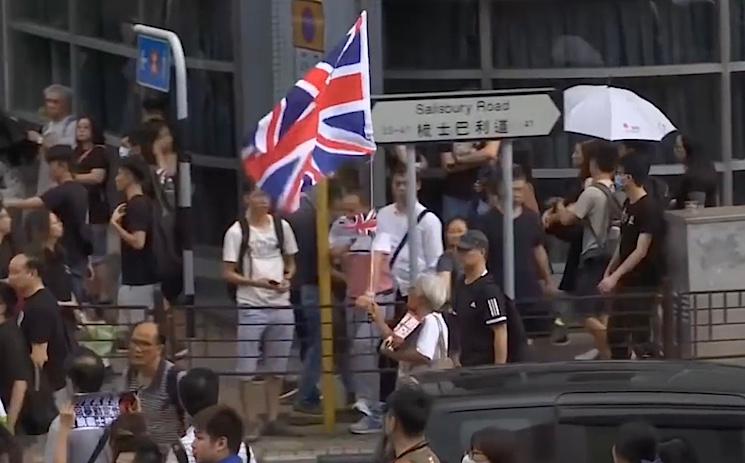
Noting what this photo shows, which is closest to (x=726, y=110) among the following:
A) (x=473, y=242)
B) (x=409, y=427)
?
(x=473, y=242)

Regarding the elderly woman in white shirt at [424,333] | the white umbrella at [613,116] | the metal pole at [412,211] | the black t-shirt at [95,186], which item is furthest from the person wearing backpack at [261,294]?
the white umbrella at [613,116]

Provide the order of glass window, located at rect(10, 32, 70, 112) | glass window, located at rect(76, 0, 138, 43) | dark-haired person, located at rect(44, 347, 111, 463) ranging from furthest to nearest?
glass window, located at rect(10, 32, 70, 112)
glass window, located at rect(76, 0, 138, 43)
dark-haired person, located at rect(44, 347, 111, 463)

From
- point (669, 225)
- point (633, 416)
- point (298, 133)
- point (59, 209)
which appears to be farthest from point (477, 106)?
point (633, 416)

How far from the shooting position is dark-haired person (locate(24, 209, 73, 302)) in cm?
1270

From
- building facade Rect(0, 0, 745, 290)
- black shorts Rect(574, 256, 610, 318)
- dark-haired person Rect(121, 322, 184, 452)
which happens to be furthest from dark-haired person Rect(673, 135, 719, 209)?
dark-haired person Rect(121, 322, 184, 452)

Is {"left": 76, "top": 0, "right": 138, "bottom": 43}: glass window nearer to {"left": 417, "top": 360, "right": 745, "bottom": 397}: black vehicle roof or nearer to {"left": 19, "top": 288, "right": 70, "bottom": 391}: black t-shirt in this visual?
{"left": 19, "top": 288, "right": 70, "bottom": 391}: black t-shirt

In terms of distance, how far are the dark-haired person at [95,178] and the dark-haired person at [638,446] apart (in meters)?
7.56

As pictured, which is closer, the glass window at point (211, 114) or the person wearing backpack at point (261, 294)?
the person wearing backpack at point (261, 294)

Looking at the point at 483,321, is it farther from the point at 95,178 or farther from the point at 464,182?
the point at 95,178

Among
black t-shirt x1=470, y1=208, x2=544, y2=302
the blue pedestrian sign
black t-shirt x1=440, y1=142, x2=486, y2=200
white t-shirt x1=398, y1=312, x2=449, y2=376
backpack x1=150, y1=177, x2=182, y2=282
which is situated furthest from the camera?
black t-shirt x1=440, y1=142, x2=486, y2=200

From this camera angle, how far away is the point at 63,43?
20.7 m

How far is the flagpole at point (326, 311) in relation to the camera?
1246 centimetres

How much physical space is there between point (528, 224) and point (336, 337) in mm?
1634

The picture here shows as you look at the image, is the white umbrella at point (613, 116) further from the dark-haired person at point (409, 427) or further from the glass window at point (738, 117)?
the dark-haired person at point (409, 427)
